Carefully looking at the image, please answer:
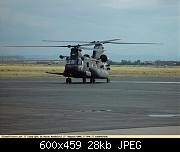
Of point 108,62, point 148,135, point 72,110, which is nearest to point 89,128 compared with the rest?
point 148,135

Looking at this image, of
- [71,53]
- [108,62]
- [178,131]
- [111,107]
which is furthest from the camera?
[108,62]

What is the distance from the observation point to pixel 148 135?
15391 millimetres

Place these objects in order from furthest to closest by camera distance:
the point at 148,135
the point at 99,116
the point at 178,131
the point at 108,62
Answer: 1. the point at 108,62
2. the point at 99,116
3. the point at 178,131
4. the point at 148,135

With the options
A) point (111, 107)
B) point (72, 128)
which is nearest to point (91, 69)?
point (111, 107)

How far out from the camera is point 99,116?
21250 mm
